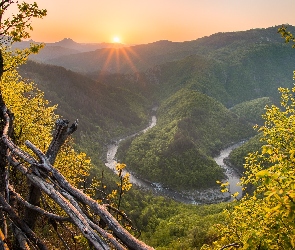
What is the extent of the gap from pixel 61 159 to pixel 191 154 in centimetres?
9725

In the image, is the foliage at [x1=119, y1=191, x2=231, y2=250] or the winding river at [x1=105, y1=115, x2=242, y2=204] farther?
the winding river at [x1=105, y1=115, x2=242, y2=204]

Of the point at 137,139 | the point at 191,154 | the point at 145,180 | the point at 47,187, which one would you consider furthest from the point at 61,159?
the point at 137,139

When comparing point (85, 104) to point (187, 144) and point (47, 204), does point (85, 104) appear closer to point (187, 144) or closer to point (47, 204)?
point (187, 144)

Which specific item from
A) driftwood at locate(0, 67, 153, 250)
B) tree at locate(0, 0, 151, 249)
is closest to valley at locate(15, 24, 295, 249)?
tree at locate(0, 0, 151, 249)

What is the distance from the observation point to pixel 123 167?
9.02 metres

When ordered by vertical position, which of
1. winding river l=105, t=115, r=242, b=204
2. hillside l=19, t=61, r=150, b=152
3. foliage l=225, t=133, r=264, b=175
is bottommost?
winding river l=105, t=115, r=242, b=204

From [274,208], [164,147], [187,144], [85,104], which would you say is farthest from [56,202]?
[85,104]

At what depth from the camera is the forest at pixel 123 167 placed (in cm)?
464

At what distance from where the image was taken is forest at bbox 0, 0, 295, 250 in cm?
464

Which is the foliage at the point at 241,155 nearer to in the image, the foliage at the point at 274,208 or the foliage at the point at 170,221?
Result: the foliage at the point at 170,221

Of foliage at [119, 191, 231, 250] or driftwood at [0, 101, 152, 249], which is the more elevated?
driftwood at [0, 101, 152, 249]

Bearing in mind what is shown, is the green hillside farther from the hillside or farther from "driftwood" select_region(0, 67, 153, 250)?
"driftwood" select_region(0, 67, 153, 250)

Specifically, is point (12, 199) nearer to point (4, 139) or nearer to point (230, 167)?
point (4, 139)

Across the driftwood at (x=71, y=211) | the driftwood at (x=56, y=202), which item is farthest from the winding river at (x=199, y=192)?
the driftwood at (x=71, y=211)
